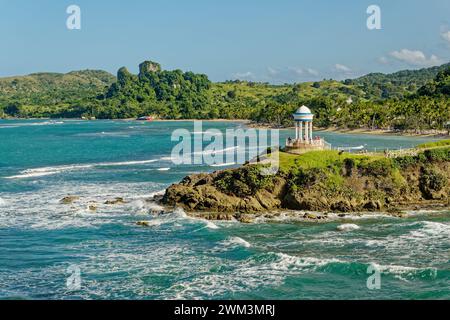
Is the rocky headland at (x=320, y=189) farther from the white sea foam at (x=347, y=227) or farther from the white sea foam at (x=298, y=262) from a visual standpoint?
the white sea foam at (x=298, y=262)

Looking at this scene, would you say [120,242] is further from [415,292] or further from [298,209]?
[415,292]

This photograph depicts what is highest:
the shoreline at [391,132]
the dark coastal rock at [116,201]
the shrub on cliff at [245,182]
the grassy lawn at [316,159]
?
the grassy lawn at [316,159]

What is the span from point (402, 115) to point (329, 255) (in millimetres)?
105855

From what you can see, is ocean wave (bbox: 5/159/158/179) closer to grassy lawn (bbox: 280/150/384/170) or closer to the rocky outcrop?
the rocky outcrop

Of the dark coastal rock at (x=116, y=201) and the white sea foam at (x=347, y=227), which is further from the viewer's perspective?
the dark coastal rock at (x=116, y=201)

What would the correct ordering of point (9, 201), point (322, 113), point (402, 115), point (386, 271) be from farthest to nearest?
point (322, 113)
point (402, 115)
point (9, 201)
point (386, 271)

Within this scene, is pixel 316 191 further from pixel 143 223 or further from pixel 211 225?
pixel 143 223

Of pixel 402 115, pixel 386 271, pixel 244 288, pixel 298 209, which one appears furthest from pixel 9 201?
pixel 402 115

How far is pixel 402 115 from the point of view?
13350cm

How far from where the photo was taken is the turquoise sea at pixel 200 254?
29750 mm

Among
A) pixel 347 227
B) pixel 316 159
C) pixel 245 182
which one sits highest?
pixel 316 159

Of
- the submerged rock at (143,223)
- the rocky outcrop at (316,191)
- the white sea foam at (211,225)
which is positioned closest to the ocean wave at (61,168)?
the rocky outcrop at (316,191)

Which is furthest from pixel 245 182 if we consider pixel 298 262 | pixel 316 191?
pixel 298 262

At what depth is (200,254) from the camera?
36.3m
